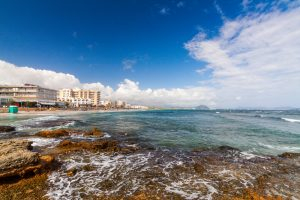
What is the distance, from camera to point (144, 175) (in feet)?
33.0

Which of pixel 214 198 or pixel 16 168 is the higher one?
pixel 16 168

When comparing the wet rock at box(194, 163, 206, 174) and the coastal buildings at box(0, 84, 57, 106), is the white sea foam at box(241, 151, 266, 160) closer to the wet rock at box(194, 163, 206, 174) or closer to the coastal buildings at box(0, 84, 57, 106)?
the wet rock at box(194, 163, 206, 174)

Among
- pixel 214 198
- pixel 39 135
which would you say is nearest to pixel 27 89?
pixel 39 135

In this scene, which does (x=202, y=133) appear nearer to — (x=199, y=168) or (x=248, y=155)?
(x=248, y=155)

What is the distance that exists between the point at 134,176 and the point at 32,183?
16.6 feet

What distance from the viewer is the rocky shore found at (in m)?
7.92

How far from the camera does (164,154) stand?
1470 centimetres

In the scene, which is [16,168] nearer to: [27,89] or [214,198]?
[214,198]

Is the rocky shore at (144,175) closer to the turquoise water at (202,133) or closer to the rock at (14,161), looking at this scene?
the rock at (14,161)

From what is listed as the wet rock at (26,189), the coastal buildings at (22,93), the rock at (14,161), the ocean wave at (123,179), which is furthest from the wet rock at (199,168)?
the coastal buildings at (22,93)

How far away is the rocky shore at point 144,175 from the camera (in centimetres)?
792

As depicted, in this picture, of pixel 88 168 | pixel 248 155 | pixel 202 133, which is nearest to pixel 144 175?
pixel 88 168

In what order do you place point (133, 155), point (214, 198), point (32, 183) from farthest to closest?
point (133, 155) < point (32, 183) < point (214, 198)

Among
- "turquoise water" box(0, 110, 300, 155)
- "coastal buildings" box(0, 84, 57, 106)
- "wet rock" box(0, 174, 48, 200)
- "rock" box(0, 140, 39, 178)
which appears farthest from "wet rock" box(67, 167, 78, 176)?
"coastal buildings" box(0, 84, 57, 106)
